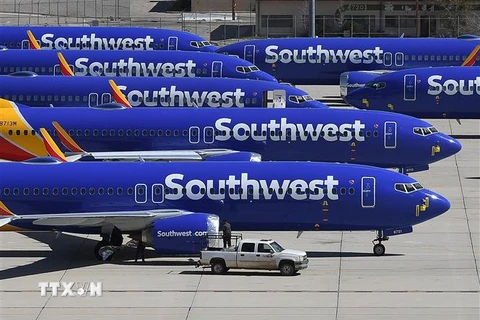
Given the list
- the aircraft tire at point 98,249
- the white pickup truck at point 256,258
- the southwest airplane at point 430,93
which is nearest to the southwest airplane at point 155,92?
the southwest airplane at point 430,93

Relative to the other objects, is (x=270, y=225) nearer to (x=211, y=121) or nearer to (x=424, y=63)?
(x=211, y=121)

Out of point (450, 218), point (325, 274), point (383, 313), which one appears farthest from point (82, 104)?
point (383, 313)

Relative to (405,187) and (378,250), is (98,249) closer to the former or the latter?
(378,250)

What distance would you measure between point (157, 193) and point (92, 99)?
22956 mm

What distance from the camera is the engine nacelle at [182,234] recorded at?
55.9m

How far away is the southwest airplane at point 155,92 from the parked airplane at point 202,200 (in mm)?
20744

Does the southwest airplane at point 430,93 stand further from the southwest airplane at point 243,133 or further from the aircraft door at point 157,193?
the aircraft door at point 157,193

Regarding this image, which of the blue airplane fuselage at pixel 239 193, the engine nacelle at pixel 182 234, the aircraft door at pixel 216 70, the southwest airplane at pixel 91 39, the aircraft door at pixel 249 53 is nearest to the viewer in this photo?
the engine nacelle at pixel 182 234

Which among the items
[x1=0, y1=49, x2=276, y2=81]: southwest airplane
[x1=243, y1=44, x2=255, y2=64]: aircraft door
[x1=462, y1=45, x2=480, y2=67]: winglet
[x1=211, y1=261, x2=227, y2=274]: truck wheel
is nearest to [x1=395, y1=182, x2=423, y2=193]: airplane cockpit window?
[x1=211, y1=261, x2=227, y2=274]: truck wheel

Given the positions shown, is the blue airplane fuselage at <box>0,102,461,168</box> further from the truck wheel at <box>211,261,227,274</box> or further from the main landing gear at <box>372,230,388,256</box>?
the truck wheel at <box>211,261,227,274</box>

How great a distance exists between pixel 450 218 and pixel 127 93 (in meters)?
21.6

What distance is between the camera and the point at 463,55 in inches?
3910

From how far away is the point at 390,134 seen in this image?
69938 mm

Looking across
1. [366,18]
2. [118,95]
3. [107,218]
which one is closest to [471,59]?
[118,95]
